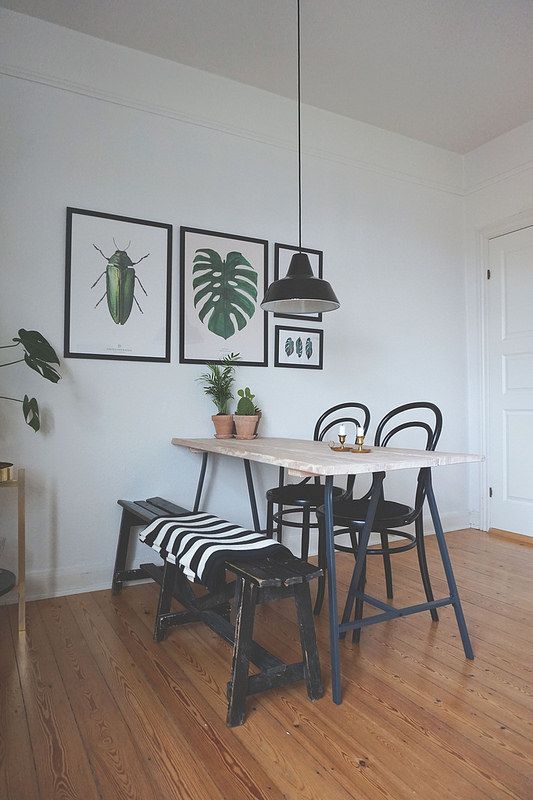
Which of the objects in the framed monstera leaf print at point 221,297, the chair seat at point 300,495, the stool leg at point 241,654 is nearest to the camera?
the stool leg at point 241,654

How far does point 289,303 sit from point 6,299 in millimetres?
1355

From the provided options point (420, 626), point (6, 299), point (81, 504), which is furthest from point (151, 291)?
point (420, 626)

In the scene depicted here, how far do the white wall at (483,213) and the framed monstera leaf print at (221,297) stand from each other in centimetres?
184

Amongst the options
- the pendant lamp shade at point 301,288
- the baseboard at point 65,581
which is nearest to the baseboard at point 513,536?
the pendant lamp shade at point 301,288

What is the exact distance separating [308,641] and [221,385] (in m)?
1.59

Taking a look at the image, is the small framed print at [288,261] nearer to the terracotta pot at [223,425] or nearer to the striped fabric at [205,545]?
the terracotta pot at [223,425]

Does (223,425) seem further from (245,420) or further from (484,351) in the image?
(484,351)

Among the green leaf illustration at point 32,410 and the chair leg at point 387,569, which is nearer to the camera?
the green leaf illustration at point 32,410

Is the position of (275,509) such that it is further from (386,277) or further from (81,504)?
(386,277)

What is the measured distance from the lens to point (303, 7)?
2.59 m

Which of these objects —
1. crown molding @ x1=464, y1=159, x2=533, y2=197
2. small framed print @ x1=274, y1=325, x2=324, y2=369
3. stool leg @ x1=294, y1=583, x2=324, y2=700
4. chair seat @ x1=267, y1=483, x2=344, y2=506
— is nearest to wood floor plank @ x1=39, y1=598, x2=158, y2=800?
stool leg @ x1=294, y1=583, x2=324, y2=700

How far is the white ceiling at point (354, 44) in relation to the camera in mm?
2592

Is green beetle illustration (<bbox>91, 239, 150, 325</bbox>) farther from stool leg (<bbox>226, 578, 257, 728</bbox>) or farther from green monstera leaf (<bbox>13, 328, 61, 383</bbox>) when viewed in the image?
stool leg (<bbox>226, 578, 257, 728</bbox>)

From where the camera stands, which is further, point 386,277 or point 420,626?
point 386,277
